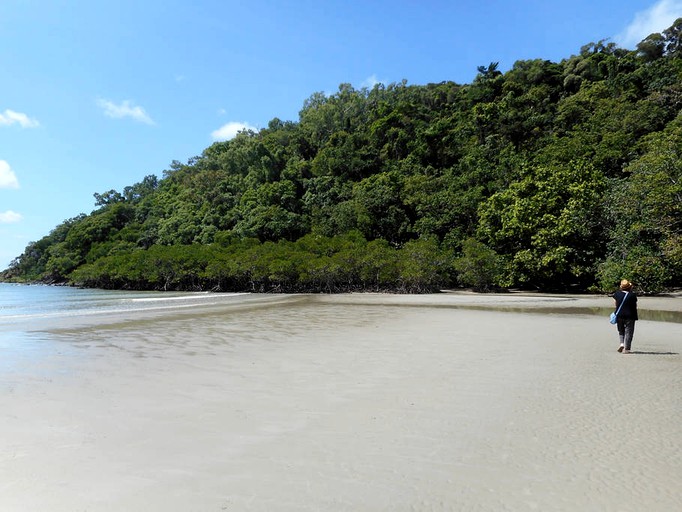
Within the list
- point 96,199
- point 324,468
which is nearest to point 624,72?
point 324,468

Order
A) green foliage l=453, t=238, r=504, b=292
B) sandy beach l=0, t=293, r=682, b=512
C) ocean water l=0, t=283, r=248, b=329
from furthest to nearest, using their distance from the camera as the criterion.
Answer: green foliage l=453, t=238, r=504, b=292, ocean water l=0, t=283, r=248, b=329, sandy beach l=0, t=293, r=682, b=512

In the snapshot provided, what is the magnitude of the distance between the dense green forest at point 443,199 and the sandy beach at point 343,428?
879 inches

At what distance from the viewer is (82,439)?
524 cm

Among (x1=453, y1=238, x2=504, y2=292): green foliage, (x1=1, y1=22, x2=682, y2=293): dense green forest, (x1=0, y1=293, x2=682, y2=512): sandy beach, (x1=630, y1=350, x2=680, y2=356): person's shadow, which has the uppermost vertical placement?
(x1=1, y1=22, x2=682, y2=293): dense green forest

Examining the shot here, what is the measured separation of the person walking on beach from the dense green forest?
1764 cm

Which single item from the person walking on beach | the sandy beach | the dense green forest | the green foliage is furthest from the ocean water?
the green foliage

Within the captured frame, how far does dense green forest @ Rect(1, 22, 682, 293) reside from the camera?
35750 millimetres

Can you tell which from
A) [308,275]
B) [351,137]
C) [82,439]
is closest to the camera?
[82,439]

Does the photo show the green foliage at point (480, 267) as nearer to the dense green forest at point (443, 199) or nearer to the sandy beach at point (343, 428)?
the dense green forest at point (443, 199)

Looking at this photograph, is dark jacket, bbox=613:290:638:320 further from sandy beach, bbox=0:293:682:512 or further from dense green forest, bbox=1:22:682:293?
dense green forest, bbox=1:22:682:293

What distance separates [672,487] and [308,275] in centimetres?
4529

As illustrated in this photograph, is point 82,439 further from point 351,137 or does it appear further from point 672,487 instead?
point 351,137

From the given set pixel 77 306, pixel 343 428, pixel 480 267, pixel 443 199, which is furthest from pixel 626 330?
pixel 443 199

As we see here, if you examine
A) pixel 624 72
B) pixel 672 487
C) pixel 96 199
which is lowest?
pixel 672 487
